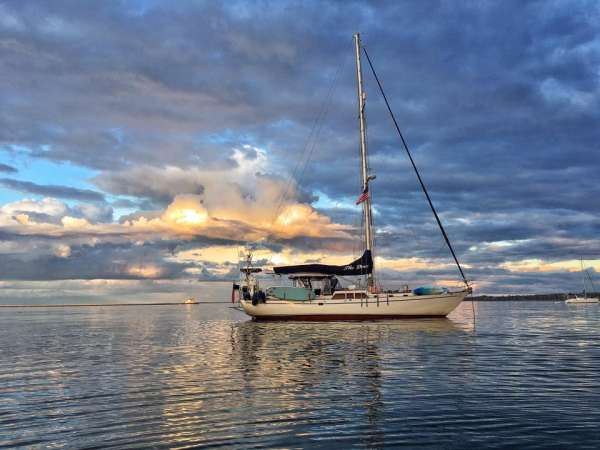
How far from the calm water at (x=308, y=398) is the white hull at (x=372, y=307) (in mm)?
25212

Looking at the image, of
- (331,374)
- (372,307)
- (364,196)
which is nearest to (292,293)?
(372,307)

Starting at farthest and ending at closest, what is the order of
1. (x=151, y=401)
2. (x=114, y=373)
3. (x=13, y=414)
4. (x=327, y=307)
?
1. (x=327, y=307)
2. (x=114, y=373)
3. (x=151, y=401)
4. (x=13, y=414)

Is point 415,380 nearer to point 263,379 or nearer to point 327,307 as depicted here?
point 263,379

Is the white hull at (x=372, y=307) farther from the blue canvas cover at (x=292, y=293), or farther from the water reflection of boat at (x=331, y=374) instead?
the water reflection of boat at (x=331, y=374)

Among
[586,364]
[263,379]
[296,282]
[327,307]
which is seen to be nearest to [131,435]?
[263,379]

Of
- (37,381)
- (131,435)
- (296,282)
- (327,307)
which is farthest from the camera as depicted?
(296,282)

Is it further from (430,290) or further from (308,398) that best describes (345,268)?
(308,398)

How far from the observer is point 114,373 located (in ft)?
76.5

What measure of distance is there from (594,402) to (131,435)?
13718 mm

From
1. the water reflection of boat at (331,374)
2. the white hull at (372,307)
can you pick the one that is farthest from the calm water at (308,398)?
the white hull at (372,307)

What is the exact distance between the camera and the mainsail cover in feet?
192

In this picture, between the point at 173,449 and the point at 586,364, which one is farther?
the point at 586,364

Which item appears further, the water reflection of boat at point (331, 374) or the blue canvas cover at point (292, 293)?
the blue canvas cover at point (292, 293)

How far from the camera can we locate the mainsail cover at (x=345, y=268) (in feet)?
192
